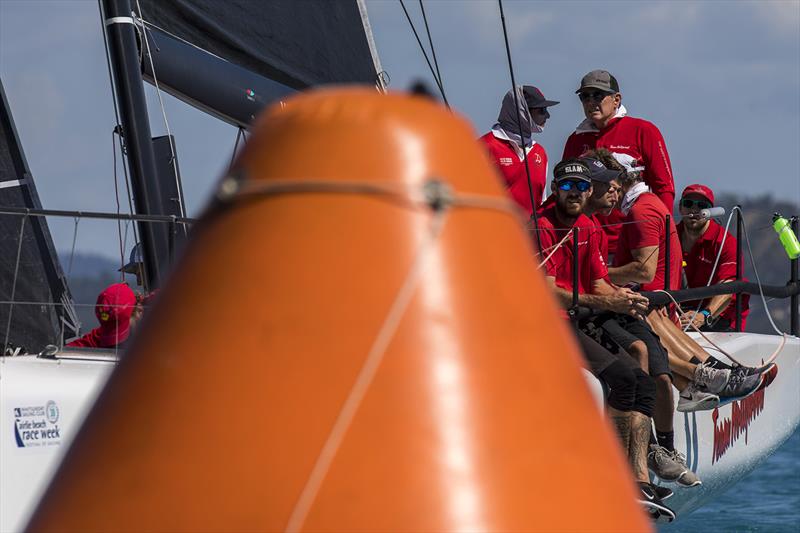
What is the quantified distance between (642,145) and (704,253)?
130cm

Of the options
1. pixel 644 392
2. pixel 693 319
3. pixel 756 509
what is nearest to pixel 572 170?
pixel 644 392

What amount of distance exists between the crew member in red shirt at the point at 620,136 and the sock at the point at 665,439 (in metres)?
1.29

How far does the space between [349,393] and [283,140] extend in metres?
0.40

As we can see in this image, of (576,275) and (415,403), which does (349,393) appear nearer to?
(415,403)

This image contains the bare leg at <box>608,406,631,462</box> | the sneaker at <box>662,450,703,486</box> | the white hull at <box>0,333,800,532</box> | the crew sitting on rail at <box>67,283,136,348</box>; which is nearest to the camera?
the white hull at <box>0,333,800,532</box>

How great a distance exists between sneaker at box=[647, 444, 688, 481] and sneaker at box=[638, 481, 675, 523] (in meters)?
0.39

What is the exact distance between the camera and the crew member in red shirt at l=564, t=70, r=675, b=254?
741cm

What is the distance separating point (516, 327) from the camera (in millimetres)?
1973

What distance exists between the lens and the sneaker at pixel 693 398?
6.93 meters

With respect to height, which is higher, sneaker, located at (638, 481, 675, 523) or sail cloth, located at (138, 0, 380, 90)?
sail cloth, located at (138, 0, 380, 90)

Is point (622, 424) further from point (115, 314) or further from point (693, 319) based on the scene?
point (115, 314)

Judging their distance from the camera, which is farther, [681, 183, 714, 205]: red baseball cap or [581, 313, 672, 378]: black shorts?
[681, 183, 714, 205]: red baseball cap

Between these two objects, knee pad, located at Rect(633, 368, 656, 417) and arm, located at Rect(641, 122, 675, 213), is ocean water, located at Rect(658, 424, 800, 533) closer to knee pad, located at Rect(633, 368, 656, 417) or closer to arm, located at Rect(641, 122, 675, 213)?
arm, located at Rect(641, 122, 675, 213)

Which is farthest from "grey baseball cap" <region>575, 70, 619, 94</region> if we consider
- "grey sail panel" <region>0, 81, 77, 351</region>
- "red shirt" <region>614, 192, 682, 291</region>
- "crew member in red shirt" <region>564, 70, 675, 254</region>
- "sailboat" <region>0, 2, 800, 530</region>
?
"grey sail panel" <region>0, 81, 77, 351</region>
